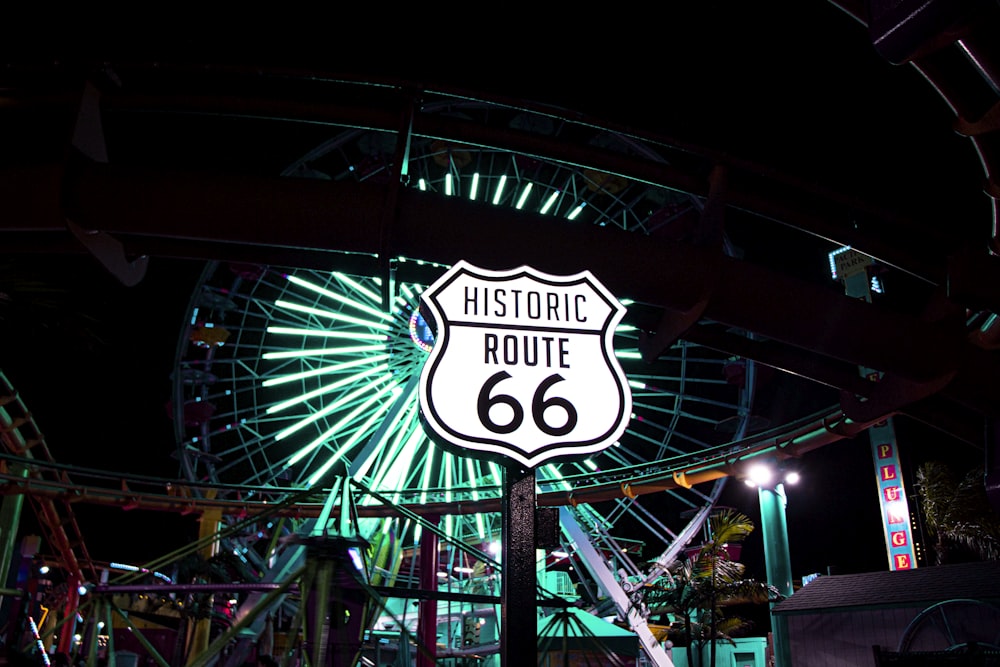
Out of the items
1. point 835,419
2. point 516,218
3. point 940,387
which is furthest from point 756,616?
point 516,218

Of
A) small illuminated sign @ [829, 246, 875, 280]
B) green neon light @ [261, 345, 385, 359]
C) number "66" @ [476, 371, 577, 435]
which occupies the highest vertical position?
small illuminated sign @ [829, 246, 875, 280]

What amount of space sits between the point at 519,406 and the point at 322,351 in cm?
1870

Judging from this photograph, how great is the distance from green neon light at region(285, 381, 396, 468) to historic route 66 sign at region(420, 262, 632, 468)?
57.1ft

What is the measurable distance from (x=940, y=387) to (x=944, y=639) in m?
6.16

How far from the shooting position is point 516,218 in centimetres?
610

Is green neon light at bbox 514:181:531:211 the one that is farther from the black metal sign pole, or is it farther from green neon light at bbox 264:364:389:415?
the black metal sign pole

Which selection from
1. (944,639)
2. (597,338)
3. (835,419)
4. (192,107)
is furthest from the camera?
(835,419)

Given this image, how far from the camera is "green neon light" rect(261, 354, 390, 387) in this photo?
21.1 metres

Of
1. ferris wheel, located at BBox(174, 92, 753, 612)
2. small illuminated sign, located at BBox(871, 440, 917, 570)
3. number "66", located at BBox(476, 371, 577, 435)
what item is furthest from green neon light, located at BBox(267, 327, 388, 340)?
number "66", located at BBox(476, 371, 577, 435)

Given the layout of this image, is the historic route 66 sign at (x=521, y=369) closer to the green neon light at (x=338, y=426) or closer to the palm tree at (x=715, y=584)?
the palm tree at (x=715, y=584)

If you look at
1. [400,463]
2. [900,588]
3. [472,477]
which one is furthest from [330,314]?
[900,588]

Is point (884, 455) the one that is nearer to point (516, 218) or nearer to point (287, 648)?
point (516, 218)

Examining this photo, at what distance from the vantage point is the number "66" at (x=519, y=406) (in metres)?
3.53

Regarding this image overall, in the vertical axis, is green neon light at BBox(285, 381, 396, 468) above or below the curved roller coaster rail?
above
